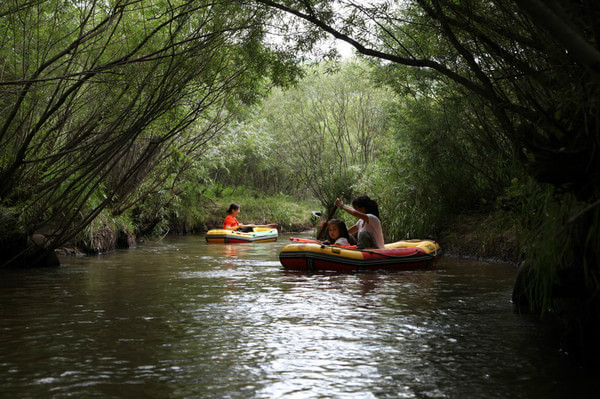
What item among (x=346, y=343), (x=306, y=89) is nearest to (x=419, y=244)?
(x=346, y=343)

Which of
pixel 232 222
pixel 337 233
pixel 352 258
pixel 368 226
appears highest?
pixel 232 222

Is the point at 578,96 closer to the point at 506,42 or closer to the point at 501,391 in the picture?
the point at 501,391

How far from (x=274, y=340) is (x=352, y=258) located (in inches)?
179

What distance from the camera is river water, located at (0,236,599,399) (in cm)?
359

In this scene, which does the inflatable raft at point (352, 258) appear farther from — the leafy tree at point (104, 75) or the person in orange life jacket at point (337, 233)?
the leafy tree at point (104, 75)

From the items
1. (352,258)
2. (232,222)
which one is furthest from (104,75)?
(232,222)

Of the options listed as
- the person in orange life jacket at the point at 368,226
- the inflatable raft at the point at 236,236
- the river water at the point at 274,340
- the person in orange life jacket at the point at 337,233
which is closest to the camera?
the river water at the point at 274,340

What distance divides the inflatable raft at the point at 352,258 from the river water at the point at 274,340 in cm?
75

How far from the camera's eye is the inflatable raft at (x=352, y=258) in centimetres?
919

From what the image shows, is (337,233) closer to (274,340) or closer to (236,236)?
(274,340)

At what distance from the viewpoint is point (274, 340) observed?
4.75 m

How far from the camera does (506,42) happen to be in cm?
550

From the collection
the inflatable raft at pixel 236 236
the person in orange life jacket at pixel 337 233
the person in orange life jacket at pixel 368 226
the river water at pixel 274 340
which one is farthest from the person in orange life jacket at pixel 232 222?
the river water at pixel 274 340

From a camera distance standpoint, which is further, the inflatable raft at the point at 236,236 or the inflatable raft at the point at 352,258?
the inflatable raft at the point at 236,236
